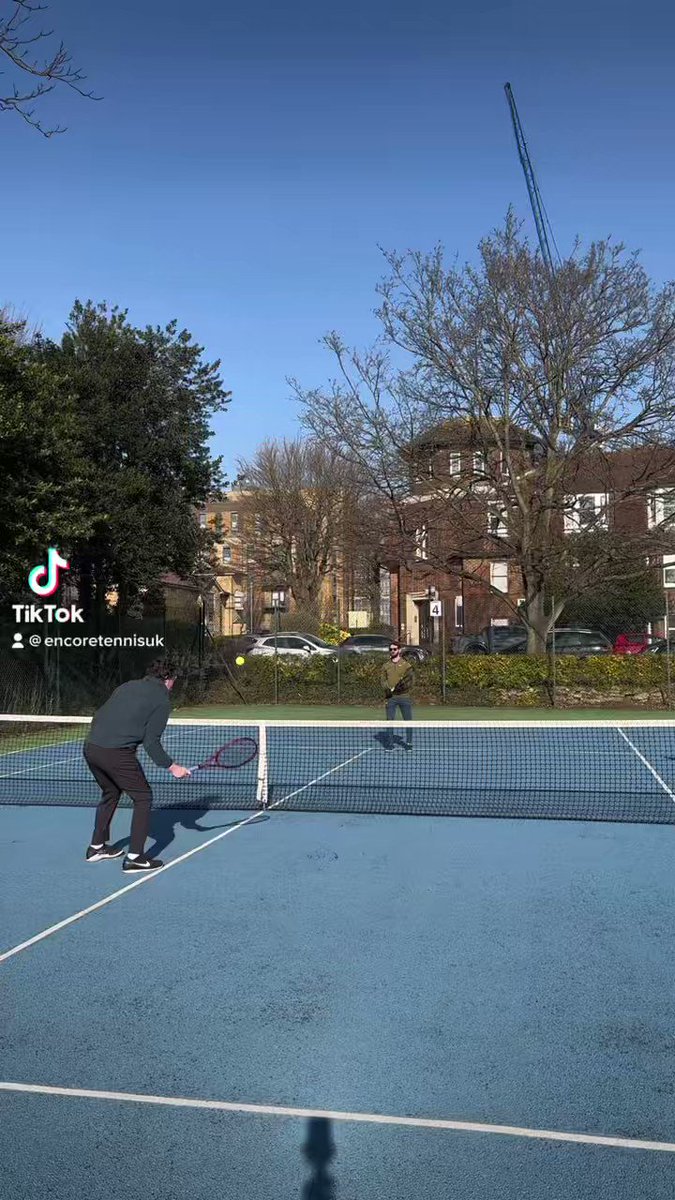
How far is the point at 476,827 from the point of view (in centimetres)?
992

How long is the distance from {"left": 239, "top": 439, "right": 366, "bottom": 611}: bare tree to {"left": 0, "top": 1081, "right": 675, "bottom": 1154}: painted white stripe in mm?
44177

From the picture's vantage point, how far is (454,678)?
2431 cm

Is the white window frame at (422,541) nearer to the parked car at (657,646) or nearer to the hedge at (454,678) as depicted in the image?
the hedge at (454,678)

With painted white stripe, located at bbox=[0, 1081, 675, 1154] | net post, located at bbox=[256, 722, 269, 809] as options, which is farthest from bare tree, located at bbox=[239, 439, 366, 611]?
painted white stripe, located at bbox=[0, 1081, 675, 1154]

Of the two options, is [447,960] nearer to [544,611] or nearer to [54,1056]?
[54,1056]

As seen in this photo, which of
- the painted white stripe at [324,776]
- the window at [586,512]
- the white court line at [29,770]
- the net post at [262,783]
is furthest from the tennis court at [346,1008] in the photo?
the window at [586,512]

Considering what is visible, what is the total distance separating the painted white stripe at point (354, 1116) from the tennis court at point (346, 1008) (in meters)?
0.01

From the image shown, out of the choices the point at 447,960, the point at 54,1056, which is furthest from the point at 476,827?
the point at 54,1056

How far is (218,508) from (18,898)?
Answer: 64253 millimetres

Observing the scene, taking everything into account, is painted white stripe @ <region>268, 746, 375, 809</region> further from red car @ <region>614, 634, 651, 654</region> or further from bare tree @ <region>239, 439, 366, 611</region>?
bare tree @ <region>239, 439, 366, 611</region>

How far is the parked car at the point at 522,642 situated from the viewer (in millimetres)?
23938

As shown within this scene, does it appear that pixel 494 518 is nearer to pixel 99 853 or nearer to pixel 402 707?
pixel 402 707

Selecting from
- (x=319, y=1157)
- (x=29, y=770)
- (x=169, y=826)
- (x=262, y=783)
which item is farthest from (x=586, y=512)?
(x=319, y=1157)

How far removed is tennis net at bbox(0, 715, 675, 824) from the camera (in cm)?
1116
